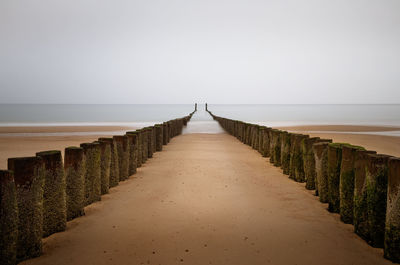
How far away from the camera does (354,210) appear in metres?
4.37

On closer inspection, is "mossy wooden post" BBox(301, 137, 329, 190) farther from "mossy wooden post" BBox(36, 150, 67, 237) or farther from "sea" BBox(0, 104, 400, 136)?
"sea" BBox(0, 104, 400, 136)

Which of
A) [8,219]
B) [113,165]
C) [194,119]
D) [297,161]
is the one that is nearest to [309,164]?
[297,161]

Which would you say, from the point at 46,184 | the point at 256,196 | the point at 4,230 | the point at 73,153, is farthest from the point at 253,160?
the point at 4,230

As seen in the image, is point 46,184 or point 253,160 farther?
point 253,160

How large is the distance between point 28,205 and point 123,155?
3865mm

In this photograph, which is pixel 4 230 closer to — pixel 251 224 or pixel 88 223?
pixel 88 223

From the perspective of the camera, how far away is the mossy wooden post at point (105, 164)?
6.07 meters

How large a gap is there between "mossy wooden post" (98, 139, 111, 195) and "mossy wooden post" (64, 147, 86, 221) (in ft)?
3.30

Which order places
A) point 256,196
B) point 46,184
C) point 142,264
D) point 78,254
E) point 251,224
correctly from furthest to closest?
point 256,196 < point 251,224 < point 46,184 < point 78,254 < point 142,264

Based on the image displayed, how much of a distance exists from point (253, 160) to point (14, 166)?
314 inches

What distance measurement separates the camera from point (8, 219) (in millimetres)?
3295

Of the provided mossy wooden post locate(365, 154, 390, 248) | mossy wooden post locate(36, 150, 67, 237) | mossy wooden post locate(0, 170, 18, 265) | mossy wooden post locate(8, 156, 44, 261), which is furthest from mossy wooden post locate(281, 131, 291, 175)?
mossy wooden post locate(0, 170, 18, 265)

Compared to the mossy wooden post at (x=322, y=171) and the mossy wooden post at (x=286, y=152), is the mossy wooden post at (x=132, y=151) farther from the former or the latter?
the mossy wooden post at (x=322, y=171)

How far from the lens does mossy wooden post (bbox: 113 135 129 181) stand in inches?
288
